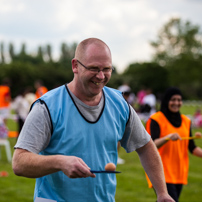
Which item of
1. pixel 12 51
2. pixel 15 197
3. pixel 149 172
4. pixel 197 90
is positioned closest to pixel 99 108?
pixel 149 172

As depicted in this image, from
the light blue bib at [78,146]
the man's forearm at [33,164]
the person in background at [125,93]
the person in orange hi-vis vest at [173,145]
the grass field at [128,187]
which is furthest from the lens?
the person in background at [125,93]

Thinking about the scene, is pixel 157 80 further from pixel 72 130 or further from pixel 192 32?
pixel 72 130

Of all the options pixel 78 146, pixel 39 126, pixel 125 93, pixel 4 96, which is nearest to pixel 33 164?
pixel 39 126

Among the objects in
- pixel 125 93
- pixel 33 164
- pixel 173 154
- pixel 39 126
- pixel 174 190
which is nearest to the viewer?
pixel 33 164

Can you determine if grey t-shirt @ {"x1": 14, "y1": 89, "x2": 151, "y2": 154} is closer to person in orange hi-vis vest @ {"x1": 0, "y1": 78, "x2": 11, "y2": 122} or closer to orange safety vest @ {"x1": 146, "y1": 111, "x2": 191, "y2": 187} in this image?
orange safety vest @ {"x1": 146, "y1": 111, "x2": 191, "y2": 187}

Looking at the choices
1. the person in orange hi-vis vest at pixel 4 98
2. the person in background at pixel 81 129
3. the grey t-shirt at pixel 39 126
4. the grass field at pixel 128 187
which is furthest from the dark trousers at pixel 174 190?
the person in orange hi-vis vest at pixel 4 98

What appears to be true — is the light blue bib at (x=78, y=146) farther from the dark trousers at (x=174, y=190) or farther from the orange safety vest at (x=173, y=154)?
the orange safety vest at (x=173, y=154)

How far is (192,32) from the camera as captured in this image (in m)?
62.2

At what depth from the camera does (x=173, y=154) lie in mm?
5168

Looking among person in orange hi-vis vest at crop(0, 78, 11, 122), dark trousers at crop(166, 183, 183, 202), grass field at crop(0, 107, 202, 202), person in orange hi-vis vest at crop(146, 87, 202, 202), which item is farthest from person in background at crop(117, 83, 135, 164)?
person in orange hi-vis vest at crop(0, 78, 11, 122)

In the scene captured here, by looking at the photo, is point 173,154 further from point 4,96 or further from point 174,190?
point 4,96

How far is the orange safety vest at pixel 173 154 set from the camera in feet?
16.8

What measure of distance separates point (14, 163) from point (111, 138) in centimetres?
73

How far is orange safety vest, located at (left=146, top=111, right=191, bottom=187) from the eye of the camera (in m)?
5.11
